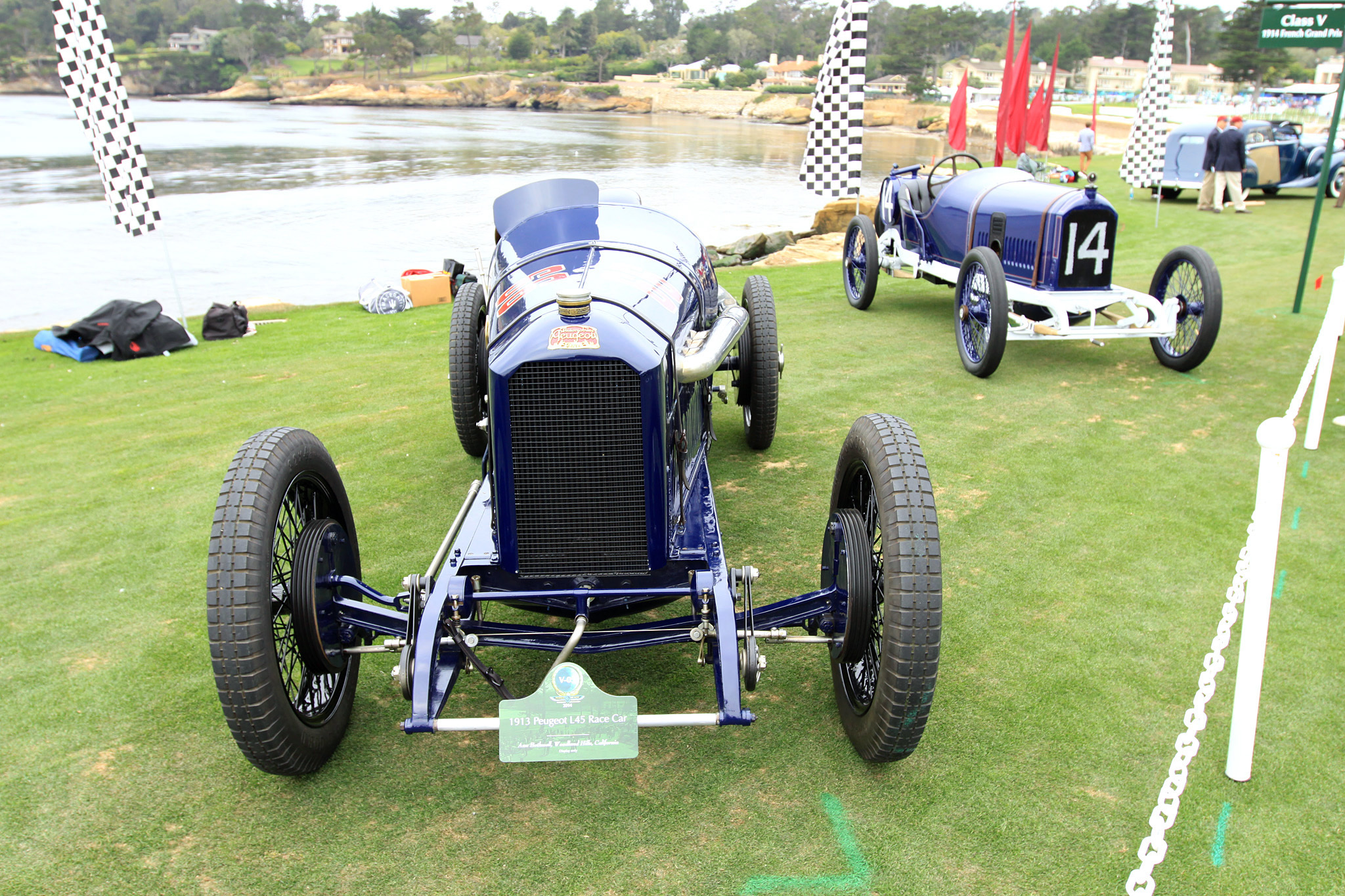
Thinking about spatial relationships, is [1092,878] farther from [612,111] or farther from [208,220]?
[612,111]

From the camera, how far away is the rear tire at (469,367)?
4734 mm

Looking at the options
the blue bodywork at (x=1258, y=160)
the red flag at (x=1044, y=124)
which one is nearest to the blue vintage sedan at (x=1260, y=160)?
the blue bodywork at (x=1258, y=160)

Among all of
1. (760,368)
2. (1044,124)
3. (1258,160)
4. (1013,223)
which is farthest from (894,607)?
(1044,124)

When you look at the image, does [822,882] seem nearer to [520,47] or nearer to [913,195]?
[913,195]

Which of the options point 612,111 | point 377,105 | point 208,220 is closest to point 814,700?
point 208,220

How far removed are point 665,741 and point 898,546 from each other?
101 centimetres

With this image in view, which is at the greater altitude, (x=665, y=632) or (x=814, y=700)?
(x=665, y=632)

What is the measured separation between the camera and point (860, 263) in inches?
347

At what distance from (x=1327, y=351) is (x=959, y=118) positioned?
13.2m

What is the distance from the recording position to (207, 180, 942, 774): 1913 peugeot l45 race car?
7.88 ft

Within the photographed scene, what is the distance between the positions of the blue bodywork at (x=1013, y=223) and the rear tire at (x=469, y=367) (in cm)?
423

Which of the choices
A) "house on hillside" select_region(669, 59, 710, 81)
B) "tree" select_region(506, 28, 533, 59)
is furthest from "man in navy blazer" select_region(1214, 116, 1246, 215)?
"tree" select_region(506, 28, 533, 59)

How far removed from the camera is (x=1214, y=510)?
14.2ft

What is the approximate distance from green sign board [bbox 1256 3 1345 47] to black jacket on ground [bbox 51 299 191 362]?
→ 31.5 feet
